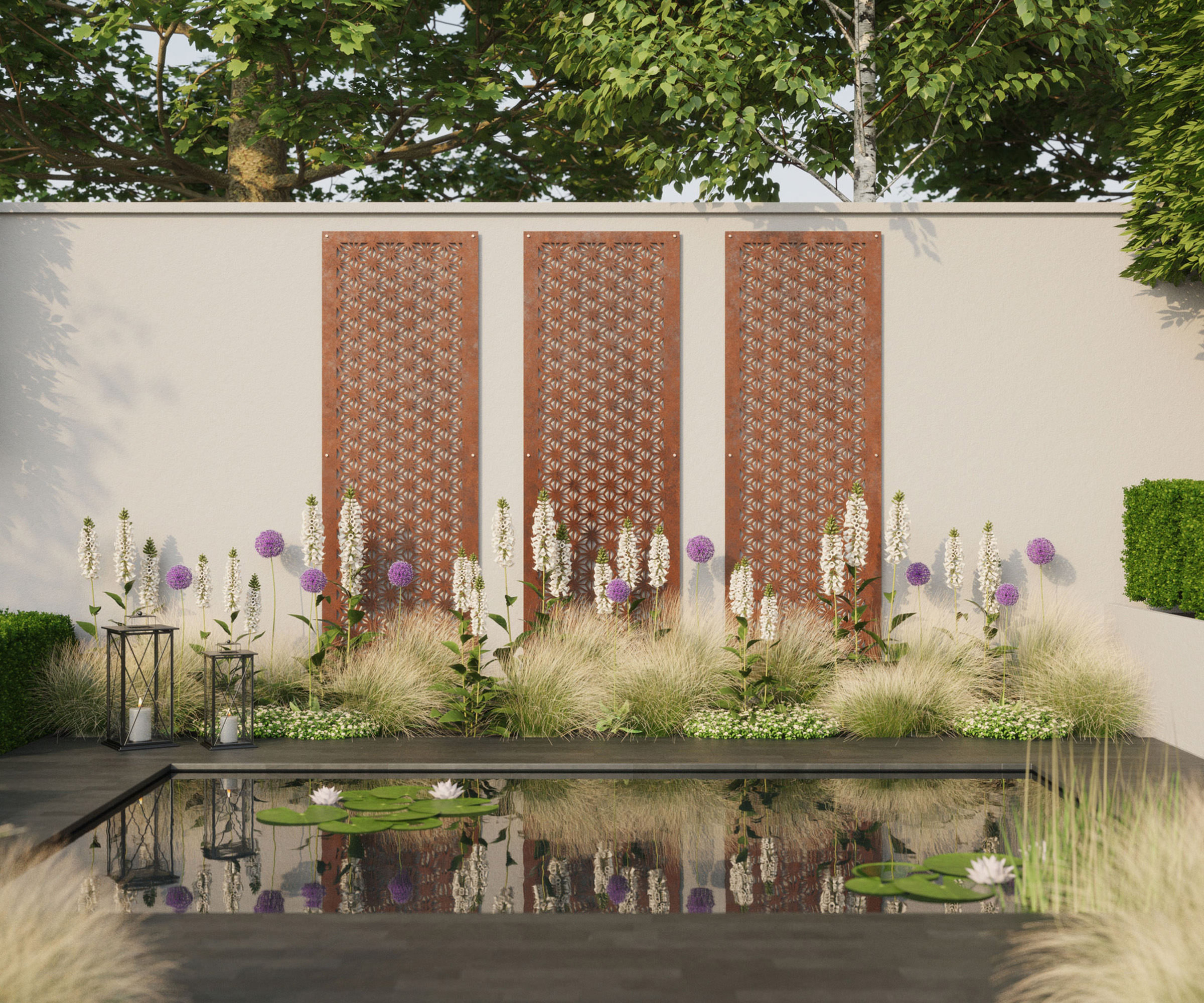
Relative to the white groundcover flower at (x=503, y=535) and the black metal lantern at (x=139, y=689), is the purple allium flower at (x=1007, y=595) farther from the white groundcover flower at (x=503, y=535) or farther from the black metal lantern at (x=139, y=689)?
the black metal lantern at (x=139, y=689)

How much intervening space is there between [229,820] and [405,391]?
3471mm

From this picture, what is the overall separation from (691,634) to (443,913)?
368 cm

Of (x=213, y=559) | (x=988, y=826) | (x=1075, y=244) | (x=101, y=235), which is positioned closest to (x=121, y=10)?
(x=101, y=235)

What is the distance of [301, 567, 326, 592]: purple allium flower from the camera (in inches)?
→ 257

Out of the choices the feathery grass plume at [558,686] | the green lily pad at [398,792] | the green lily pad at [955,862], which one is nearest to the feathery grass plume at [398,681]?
the feathery grass plume at [558,686]

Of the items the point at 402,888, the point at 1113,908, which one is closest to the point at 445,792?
the point at 402,888

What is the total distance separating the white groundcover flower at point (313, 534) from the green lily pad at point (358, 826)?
262 cm

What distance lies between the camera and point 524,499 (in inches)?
279

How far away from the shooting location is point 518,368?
7125 mm

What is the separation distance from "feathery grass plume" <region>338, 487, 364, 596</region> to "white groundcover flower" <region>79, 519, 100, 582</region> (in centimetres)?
165

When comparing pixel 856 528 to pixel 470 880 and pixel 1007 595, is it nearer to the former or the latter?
pixel 1007 595

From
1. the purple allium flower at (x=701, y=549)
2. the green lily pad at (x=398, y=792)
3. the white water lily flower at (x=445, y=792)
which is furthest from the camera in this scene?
the purple allium flower at (x=701, y=549)

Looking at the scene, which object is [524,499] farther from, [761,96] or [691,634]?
[761,96]

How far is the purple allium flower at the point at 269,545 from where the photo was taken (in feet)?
22.2
